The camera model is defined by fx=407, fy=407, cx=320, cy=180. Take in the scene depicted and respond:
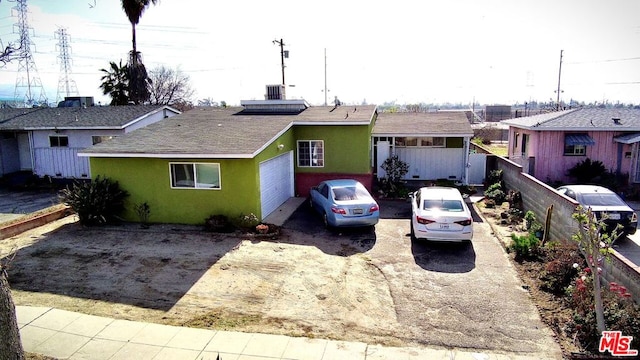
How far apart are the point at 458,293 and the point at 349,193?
17.9 feet

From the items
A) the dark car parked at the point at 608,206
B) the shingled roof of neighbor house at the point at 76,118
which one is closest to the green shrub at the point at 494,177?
the dark car parked at the point at 608,206

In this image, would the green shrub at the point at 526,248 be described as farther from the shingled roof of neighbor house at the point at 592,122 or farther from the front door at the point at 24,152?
the front door at the point at 24,152

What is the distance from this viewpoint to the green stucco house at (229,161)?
44.6 feet

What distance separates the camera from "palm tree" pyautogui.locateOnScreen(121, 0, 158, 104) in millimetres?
30297

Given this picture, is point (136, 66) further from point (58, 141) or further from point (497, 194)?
point (497, 194)

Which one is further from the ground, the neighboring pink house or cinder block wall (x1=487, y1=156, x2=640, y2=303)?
the neighboring pink house

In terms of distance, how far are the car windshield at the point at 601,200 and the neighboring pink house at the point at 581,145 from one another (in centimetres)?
678

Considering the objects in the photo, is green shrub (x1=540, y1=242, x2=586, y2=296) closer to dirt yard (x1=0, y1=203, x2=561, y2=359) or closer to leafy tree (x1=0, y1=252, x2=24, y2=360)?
dirt yard (x1=0, y1=203, x2=561, y2=359)

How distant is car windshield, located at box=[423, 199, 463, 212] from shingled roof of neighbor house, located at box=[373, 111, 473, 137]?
7.91m

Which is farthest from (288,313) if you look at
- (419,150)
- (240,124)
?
(419,150)

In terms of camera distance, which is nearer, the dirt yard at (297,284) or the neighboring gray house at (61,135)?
the dirt yard at (297,284)

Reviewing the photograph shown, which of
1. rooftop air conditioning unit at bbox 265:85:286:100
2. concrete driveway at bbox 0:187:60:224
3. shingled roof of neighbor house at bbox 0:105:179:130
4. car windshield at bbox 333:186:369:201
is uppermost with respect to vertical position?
rooftop air conditioning unit at bbox 265:85:286:100

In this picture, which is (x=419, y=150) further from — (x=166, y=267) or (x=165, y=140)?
(x=166, y=267)

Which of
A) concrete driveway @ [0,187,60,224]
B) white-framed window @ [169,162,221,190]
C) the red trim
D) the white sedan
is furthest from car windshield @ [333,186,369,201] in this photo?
concrete driveway @ [0,187,60,224]
